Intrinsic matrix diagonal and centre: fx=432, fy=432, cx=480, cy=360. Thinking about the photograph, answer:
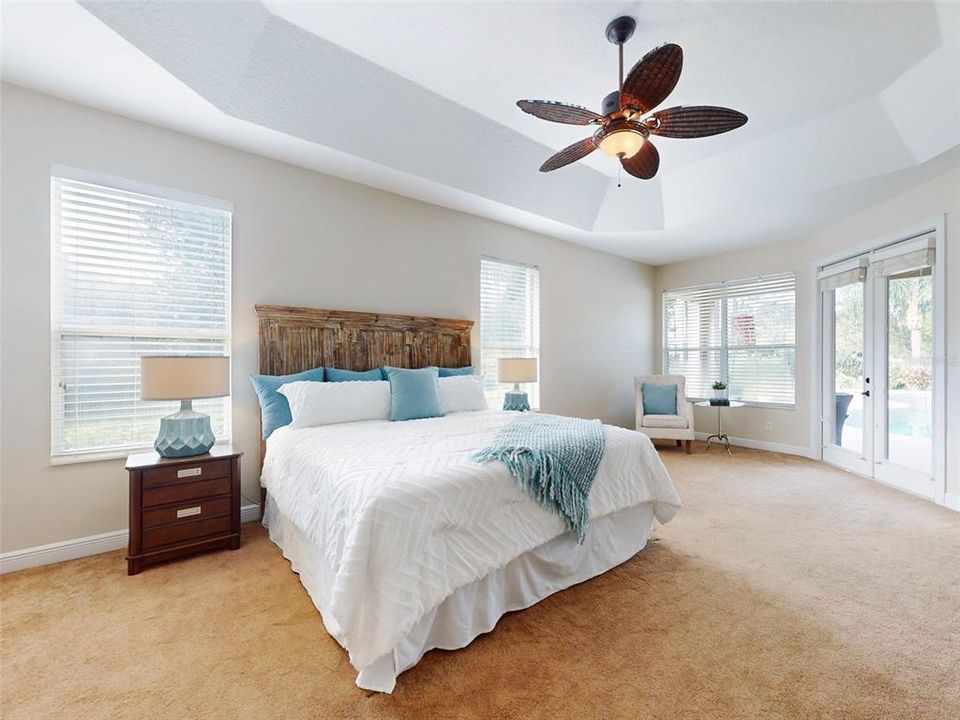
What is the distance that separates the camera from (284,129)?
2.80 meters

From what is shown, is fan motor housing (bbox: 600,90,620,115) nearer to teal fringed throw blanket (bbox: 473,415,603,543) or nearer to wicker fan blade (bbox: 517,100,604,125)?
wicker fan blade (bbox: 517,100,604,125)

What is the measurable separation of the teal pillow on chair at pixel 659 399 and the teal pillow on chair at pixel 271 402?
422cm

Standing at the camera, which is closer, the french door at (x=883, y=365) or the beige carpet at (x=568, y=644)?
the beige carpet at (x=568, y=644)

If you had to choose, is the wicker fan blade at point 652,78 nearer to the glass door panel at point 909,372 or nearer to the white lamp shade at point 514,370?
the white lamp shade at point 514,370

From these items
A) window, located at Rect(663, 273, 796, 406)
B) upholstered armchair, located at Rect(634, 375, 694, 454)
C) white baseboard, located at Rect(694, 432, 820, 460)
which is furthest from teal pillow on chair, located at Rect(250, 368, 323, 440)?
white baseboard, located at Rect(694, 432, 820, 460)

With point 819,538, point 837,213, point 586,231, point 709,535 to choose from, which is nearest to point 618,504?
point 709,535

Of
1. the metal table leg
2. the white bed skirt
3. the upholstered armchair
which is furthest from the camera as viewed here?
the metal table leg

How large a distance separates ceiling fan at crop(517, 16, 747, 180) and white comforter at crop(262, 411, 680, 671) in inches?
62.8

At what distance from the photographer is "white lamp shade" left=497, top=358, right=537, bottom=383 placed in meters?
Answer: 4.17

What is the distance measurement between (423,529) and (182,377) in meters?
1.75

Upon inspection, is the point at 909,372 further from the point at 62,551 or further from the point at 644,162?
the point at 62,551

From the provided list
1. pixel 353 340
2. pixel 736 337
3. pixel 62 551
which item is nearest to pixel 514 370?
pixel 353 340

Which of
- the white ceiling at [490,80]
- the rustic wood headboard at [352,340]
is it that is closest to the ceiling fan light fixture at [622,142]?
the white ceiling at [490,80]

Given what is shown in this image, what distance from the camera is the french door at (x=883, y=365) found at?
360 cm
